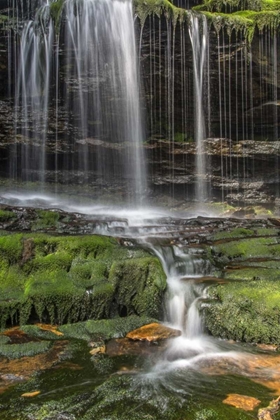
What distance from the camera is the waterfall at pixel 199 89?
1423cm

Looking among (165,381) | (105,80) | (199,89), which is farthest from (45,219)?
(199,89)

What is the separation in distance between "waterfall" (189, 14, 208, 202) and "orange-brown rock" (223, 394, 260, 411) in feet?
44.3

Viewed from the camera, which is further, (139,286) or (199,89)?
(199,89)

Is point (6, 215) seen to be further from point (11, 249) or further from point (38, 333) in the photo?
point (38, 333)

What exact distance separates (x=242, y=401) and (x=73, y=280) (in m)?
3.57

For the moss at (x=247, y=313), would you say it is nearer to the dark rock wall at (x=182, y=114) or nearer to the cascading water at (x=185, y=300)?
the cascading water at (x=185, y=300)

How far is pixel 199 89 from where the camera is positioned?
604 inches

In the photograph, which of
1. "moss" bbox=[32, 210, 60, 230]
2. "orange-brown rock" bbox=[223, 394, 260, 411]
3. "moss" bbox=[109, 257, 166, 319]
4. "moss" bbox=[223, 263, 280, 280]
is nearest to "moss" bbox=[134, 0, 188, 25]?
"moss" bbox=[32, 210, 60, 230]

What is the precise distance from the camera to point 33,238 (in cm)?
723

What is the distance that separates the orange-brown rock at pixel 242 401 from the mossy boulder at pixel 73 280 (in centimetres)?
261

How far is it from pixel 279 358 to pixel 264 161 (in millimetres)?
13122

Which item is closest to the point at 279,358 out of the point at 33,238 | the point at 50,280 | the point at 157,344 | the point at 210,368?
the point at 210,368

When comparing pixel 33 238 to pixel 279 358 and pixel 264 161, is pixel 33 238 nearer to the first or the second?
pixel 279 358

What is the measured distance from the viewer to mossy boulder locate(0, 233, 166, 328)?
6055 mm
